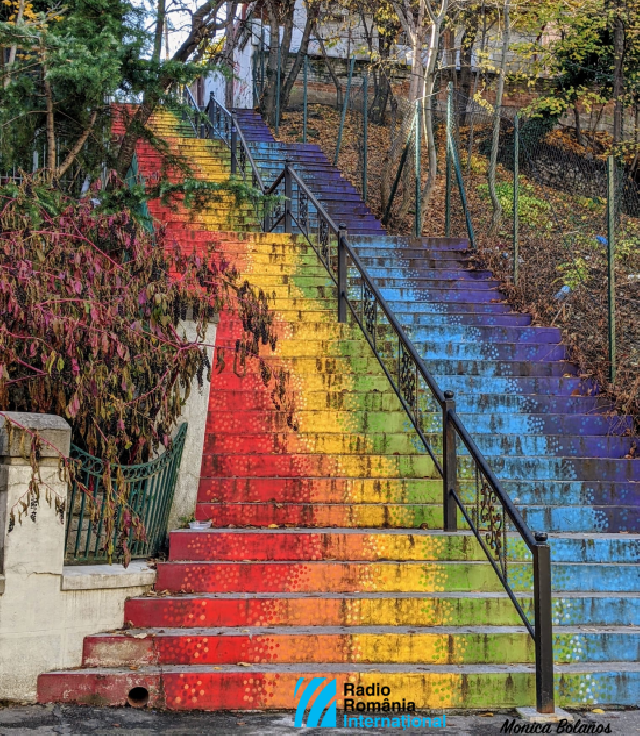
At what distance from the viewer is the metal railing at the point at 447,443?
233 inches

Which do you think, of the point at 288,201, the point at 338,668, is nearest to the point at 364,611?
the point at 338,668

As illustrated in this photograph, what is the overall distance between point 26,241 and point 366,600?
4025 millimetres

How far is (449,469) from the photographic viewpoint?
7746 millimetres

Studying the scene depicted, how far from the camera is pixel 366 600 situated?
22.2 feet

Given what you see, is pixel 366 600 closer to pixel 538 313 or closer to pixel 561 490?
pixel 561 490

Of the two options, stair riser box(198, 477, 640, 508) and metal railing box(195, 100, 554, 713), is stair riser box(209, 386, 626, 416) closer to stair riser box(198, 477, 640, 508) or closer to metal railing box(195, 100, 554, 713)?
metal railing box(195, 100, 554, 713)

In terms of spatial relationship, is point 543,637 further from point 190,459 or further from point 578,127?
point 578,127

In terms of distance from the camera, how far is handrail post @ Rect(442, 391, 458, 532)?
25.2 ft

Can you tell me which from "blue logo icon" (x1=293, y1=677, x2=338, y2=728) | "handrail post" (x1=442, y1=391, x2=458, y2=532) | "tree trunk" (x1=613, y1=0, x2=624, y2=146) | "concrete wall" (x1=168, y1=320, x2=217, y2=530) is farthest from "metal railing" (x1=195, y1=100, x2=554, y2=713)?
"tree trunk" (x1=613, y1=0, x2=624, y2=146)

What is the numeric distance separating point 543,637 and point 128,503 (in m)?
3.09

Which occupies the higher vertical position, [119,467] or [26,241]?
[26,241]

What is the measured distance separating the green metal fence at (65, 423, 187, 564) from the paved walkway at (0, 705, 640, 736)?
112cm

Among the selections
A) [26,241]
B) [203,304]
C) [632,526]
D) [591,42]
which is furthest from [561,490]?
[591,42]

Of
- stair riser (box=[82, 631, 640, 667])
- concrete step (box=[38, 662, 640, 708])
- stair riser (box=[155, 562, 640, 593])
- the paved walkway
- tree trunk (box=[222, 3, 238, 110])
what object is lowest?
the paved walkway
